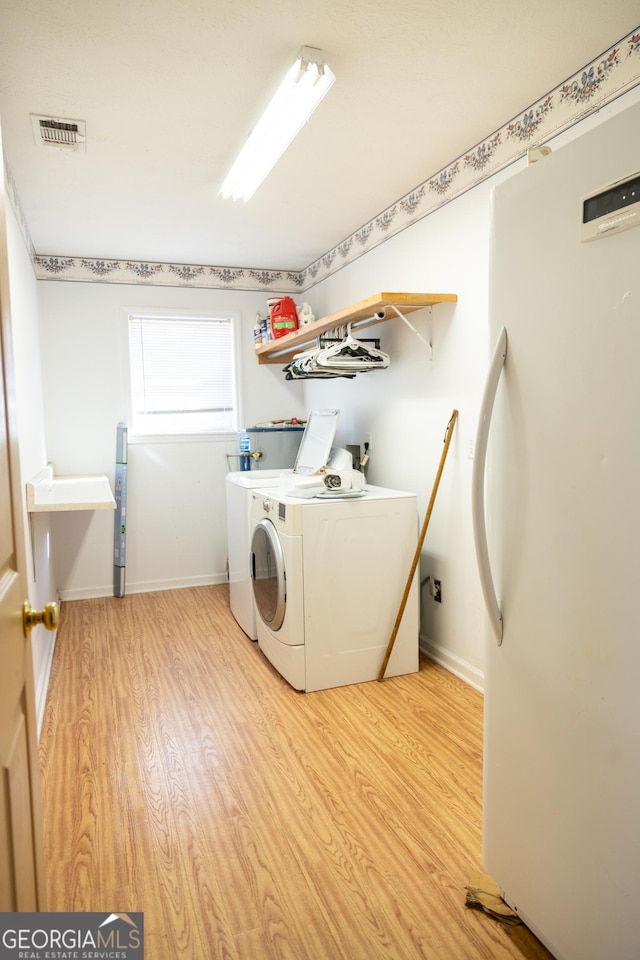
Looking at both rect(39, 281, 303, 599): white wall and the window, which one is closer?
rect(39, 281, 303, 599): white wall

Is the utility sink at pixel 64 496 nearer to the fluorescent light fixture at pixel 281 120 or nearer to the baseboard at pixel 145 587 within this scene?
the baseboard at pixel 145 587

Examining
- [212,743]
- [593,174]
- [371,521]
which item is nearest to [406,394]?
[371,521]

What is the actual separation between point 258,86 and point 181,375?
109 inches

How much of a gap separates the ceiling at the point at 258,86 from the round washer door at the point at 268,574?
5.75 ft

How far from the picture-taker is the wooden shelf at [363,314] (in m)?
2.83

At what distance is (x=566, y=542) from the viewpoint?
46.2 inches

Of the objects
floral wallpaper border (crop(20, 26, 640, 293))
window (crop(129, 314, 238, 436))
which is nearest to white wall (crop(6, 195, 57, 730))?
floral wallpaper border (crop(20, 26, 640, 293))

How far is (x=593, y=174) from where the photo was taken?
42.2 inches

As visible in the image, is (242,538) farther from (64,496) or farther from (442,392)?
(442,392)

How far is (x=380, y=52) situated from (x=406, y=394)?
5.68 ft

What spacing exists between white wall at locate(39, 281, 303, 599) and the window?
4.1 inches

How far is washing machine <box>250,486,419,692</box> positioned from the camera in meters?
2.74

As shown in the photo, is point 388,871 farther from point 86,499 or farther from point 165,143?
point 165,143

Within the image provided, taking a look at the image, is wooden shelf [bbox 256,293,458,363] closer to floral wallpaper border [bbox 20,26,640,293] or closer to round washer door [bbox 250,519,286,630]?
floral wallpaper border [bbox 20,26,640,293]
